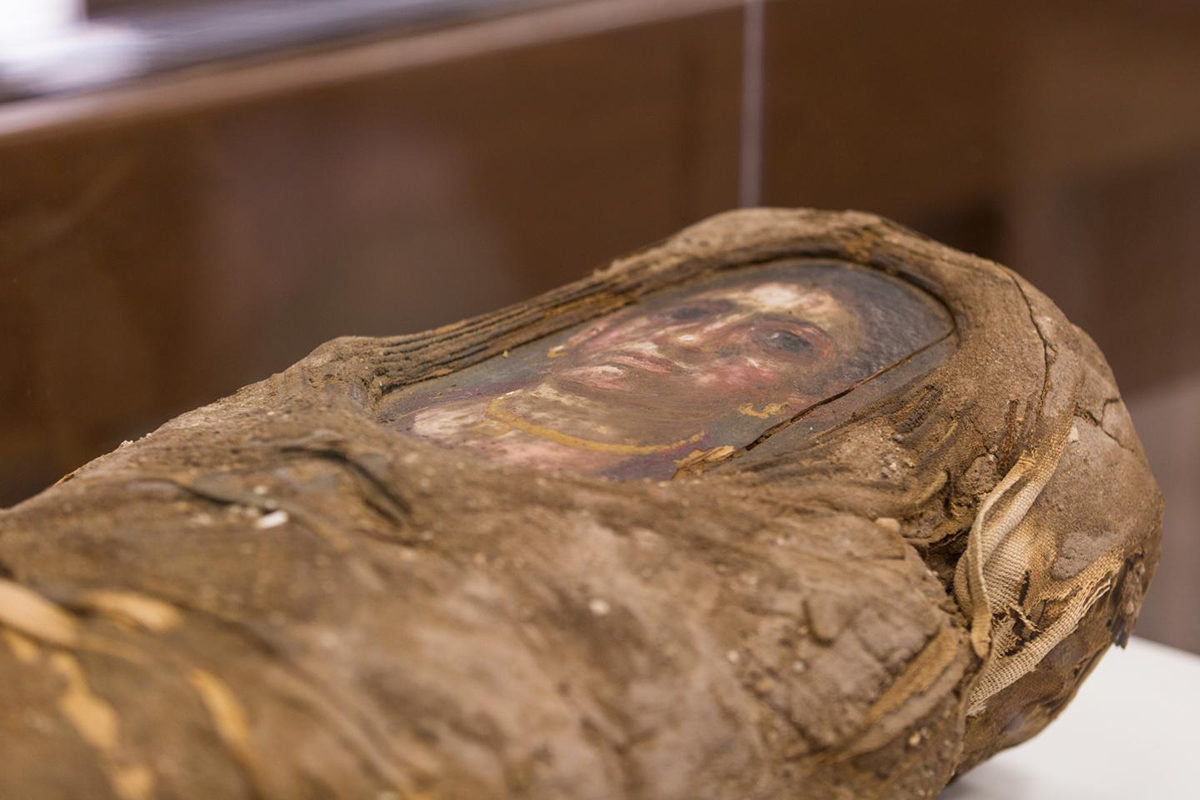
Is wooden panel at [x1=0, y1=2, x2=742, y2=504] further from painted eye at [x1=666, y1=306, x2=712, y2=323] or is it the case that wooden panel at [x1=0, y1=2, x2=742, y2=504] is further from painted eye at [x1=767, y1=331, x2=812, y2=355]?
painted eye at [x1=767, y1=331, x2=812, y2=355]

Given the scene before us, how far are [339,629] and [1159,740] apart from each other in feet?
4.29

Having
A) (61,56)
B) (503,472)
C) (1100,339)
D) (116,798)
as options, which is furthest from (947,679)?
(61,56)

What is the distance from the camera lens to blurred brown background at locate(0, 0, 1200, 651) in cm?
234

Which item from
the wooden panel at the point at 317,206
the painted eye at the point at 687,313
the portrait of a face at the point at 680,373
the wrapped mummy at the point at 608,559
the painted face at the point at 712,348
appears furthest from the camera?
the wooden panel at the point at 317,206

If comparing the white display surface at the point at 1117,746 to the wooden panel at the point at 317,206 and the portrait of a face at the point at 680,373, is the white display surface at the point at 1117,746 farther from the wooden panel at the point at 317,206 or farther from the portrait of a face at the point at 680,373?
the wooden panel at the point at 317,206

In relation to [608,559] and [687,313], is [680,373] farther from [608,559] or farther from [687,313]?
[608,559]

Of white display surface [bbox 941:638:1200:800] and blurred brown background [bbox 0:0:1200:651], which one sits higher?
blurred brown background [bbox 0:0:1200:651]

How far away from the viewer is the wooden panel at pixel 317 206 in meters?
2.32

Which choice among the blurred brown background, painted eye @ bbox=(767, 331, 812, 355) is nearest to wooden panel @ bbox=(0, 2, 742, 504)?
the blurred brown background

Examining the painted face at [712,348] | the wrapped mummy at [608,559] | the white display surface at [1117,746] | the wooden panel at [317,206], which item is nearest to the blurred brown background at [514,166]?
the wooden panel at [317,206]

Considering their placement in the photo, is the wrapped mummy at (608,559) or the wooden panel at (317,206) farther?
the wooden panel at (317,206)

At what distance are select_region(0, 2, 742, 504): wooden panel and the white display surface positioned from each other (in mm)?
1362

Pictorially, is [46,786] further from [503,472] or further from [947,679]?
[947,679]

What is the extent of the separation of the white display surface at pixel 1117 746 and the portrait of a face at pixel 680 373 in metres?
0.60
